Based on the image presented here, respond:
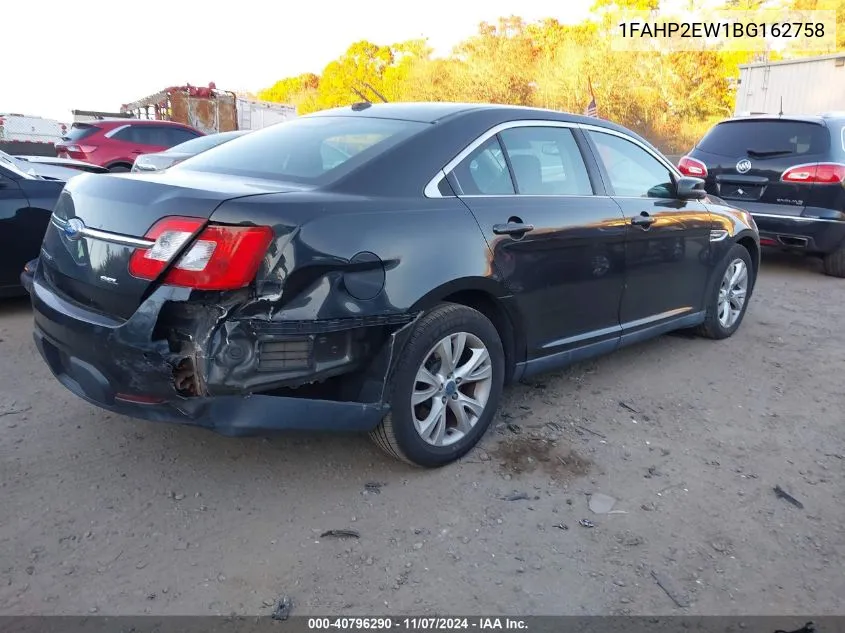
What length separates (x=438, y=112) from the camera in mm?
3439

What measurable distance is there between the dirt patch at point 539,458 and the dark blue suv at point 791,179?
16.8 feet

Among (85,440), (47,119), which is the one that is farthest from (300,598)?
(47,119)

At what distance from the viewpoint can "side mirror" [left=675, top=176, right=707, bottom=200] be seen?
443 centimetres

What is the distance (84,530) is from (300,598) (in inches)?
36.8

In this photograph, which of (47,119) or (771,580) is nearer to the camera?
(771,580)

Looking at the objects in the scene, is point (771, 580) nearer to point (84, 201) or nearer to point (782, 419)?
point (782, 419)

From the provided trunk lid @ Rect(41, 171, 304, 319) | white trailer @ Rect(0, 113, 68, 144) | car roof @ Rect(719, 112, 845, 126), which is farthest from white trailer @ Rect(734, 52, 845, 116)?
white trailer @ Rect(0, 113, 68, 144)

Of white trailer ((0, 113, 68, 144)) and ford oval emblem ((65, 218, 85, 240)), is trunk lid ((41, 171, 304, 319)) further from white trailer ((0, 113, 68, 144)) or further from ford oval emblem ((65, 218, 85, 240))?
white trailer ((0, 113, 68, 144))

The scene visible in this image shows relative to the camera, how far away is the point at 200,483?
2979 millimetres

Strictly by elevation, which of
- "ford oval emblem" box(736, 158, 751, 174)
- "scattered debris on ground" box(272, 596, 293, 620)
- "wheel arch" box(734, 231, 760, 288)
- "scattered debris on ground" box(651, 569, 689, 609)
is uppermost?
"ford oval emblem" box(736, 158, 751, 174)

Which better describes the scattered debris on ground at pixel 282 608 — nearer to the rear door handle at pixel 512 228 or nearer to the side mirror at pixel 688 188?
the rear door handle at pixel 512 228

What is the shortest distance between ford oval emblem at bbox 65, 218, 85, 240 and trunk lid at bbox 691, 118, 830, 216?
6764mm

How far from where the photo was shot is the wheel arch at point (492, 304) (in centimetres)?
296

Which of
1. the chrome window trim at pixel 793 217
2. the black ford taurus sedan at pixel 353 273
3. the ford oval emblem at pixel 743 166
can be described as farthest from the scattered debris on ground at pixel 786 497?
the ford oval emblem at pixel 743 166
